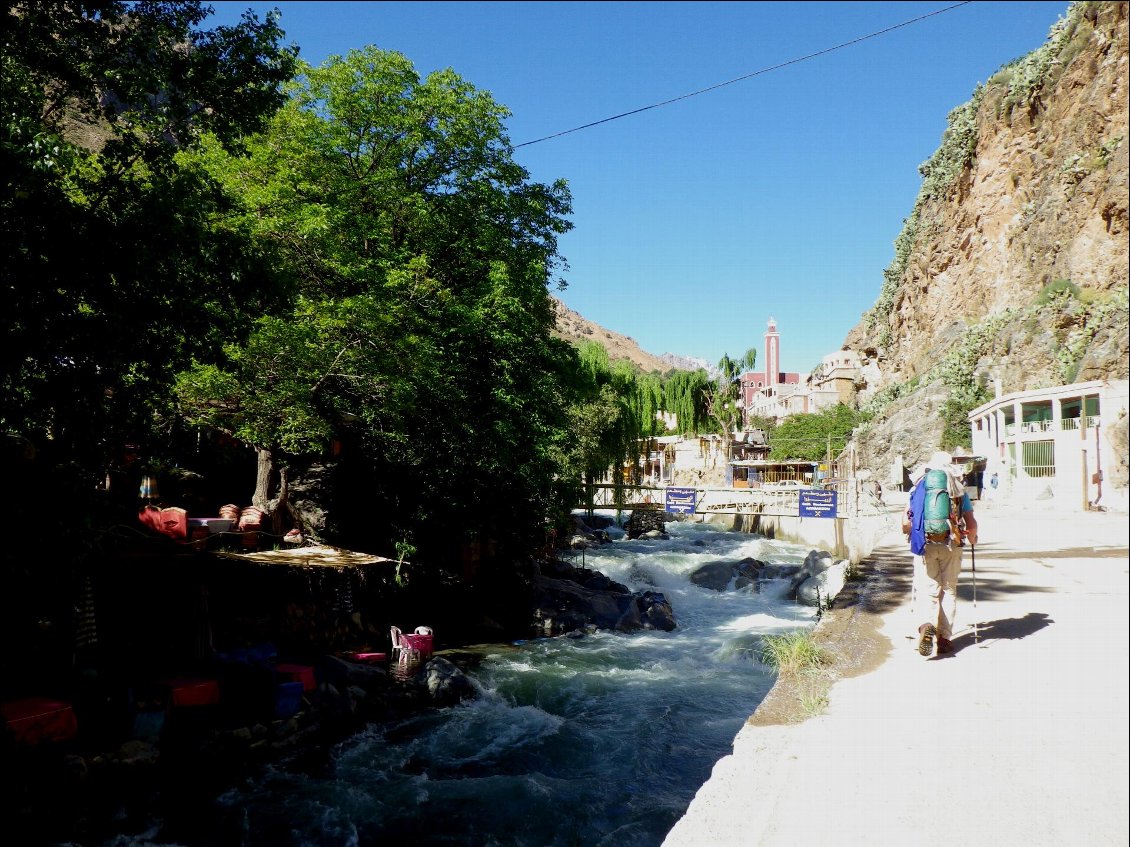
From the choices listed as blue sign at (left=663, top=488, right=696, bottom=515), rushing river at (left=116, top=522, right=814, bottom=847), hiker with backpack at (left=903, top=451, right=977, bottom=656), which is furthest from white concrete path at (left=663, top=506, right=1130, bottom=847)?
blue sign at (left=663, top=488, right=696, bottom=515)

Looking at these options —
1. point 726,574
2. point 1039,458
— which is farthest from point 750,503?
point 1039,458

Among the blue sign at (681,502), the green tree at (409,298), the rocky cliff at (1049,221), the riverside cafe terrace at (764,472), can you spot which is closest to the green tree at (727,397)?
the riverside cafe terrace at (764,472)

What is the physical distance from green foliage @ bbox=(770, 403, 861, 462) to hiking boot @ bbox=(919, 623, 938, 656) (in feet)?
187

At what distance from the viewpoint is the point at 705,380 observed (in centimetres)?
5988

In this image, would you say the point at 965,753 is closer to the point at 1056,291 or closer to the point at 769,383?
the point at 1056,291

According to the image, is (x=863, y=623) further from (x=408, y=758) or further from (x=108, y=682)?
(x=108, y=682)

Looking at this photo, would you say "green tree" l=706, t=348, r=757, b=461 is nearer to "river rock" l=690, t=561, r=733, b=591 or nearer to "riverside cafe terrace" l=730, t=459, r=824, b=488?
"riverside cafe terrace" l=730, t=459, r=824, b=488

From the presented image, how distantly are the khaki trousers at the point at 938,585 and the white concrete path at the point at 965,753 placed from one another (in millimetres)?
293

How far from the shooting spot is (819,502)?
845 inches

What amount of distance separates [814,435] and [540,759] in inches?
2312

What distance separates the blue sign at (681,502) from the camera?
2481cm

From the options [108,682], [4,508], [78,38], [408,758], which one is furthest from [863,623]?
[78,38]

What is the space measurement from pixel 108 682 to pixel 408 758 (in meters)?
3.83

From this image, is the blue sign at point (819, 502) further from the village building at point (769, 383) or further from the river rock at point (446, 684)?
the village building at point (769, 383)
